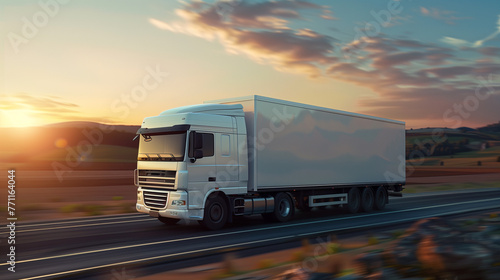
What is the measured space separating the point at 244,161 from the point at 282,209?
2538 millimetres

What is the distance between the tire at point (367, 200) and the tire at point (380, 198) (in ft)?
0.78

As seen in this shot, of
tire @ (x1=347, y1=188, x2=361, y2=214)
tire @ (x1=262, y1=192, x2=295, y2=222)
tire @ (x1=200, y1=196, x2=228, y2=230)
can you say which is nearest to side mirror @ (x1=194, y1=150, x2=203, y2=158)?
tire @ (x1=200, y1=196, x2=228, y2=230)

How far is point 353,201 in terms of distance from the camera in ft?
61.3

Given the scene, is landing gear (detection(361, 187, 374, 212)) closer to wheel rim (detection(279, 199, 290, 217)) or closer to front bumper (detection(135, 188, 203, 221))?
wheel rim (detection(279, 199, 290, 217))

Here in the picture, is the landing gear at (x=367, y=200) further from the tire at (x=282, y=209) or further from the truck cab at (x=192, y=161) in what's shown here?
the truck cab at (x=192, y=161)

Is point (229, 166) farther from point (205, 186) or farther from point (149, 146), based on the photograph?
point (149, 146)

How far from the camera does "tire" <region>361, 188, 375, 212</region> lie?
62.8 feet

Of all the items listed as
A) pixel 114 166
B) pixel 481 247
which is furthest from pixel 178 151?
pixel 114 166

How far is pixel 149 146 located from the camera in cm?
1368

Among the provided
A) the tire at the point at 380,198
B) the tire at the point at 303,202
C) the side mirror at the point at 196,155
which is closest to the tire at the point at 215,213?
the side mirror at the point at 196,155

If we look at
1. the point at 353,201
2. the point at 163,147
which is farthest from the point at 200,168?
the point at 353,201

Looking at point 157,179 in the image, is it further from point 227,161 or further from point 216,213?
point 227,161

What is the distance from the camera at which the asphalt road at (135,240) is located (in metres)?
8.39

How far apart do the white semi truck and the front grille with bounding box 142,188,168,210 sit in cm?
3
